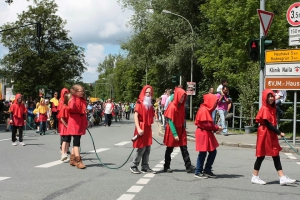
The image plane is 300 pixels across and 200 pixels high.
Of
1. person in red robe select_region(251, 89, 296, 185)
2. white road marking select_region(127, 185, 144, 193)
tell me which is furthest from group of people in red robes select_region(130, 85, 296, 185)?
white road marking select_region(127, 185, 144, 193)

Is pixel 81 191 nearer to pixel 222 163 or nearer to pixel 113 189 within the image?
pixel 113 189

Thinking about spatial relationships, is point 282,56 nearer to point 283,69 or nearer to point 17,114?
point 283,69

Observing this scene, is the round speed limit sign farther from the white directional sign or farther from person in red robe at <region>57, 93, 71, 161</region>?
person in red robe at <region>57, 93, 71, 161</region>

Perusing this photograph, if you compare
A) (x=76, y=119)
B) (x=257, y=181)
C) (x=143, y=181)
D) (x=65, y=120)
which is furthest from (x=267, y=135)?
(x=65, y=120)

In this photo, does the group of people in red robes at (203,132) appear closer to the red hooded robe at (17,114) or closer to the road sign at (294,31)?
the road sign at (294,31)

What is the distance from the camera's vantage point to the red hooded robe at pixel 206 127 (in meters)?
8.41

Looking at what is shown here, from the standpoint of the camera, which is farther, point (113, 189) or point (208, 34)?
point (208, 34)

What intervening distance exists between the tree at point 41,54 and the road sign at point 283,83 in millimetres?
40722

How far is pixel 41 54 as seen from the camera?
55281mm

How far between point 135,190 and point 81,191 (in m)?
0.82

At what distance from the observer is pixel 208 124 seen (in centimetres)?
845

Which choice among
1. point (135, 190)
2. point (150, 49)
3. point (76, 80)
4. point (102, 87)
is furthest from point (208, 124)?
point (102, 87)

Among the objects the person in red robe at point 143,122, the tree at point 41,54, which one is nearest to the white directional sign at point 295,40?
the person in red robe at point 143,122

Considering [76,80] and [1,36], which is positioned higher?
[1,36]
